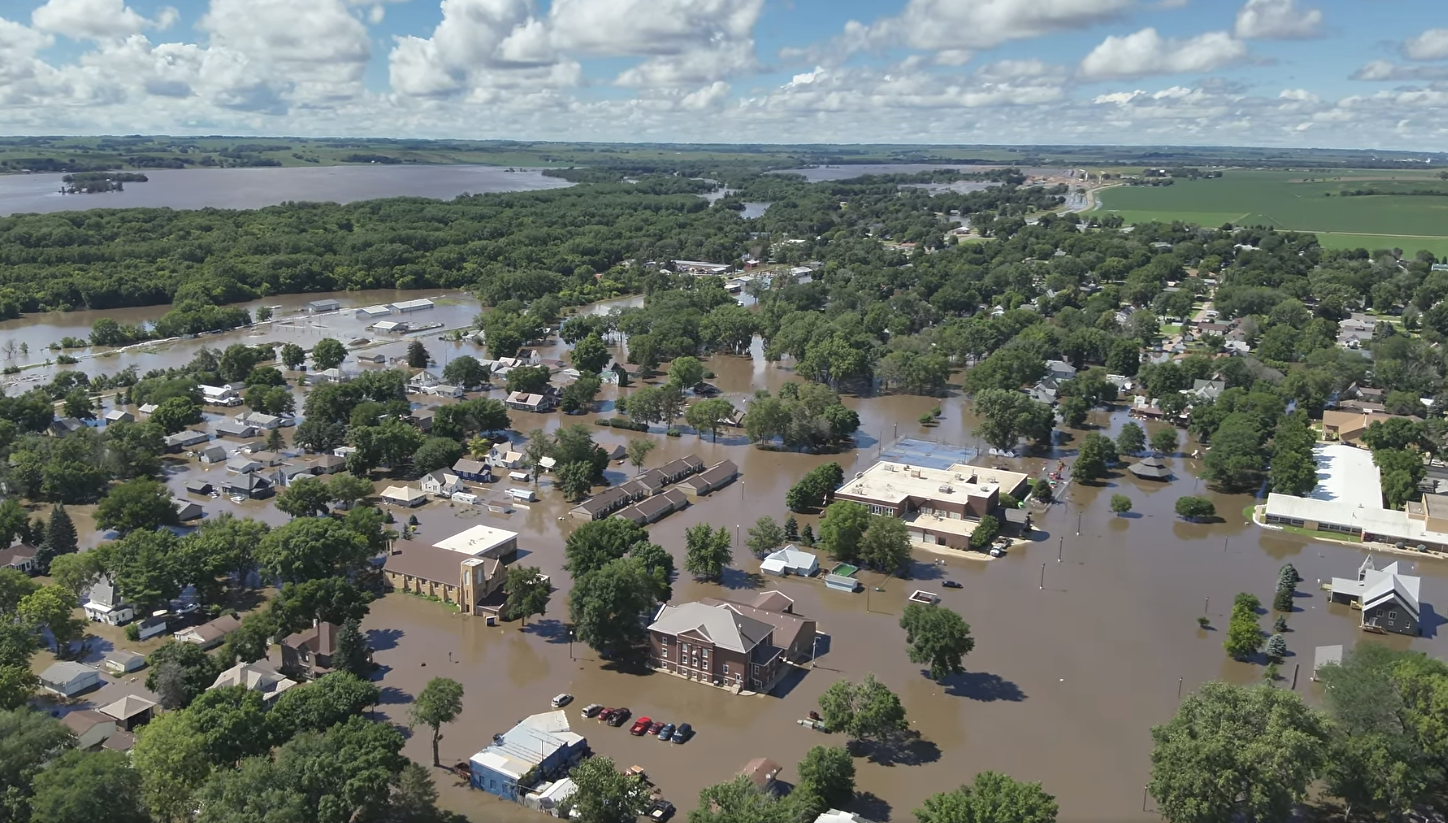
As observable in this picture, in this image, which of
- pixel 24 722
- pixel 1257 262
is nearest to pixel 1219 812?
pixel 24 722

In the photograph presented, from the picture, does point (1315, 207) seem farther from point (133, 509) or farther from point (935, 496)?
point (133, 509)

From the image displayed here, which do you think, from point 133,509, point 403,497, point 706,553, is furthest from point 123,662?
point 706,553

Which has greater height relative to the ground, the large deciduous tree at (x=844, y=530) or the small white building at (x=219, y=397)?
the large deciduous tree at (x=844, y=530)

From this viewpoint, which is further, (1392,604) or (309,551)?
(309,551)

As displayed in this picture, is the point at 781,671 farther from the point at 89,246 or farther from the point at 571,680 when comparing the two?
the point at 89,246

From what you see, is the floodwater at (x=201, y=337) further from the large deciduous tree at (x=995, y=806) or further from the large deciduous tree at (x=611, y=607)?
the large deciduous tree at (x=995, y=806)

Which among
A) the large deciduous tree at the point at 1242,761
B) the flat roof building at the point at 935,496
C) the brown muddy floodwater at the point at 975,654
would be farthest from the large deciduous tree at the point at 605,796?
the flat roof building at the point at 935,496
